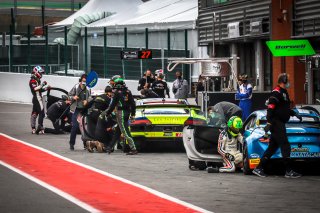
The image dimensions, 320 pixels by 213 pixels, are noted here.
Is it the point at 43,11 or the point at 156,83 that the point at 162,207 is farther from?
the point at 43,11

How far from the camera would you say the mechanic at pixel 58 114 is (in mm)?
30375

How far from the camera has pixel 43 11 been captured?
87.5m

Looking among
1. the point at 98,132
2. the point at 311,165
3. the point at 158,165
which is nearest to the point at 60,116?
the point at 98,132

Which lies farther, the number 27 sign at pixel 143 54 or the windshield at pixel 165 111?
the number 27 sign at pixel 143 54

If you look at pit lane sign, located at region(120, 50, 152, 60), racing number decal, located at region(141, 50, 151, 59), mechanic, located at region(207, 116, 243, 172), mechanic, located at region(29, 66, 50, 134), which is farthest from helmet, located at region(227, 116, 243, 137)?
racing number decal, located at region(141, 50, 151, 59)

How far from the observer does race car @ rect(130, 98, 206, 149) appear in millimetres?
23453

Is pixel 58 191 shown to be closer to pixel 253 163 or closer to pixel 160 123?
pixel 253 163

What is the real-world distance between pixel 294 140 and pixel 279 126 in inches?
15.8

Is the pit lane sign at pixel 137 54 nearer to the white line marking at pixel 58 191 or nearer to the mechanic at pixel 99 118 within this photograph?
the mechanic at pixel 99 118

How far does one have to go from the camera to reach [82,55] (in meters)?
48.5

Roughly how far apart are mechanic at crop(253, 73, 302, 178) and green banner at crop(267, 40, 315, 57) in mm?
6758

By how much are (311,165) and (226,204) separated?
454 centimetres

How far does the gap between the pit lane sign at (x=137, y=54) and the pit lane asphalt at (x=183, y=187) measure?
18.7 m

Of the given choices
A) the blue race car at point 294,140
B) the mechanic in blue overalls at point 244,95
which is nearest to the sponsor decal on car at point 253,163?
the blue race car at point 294,140
